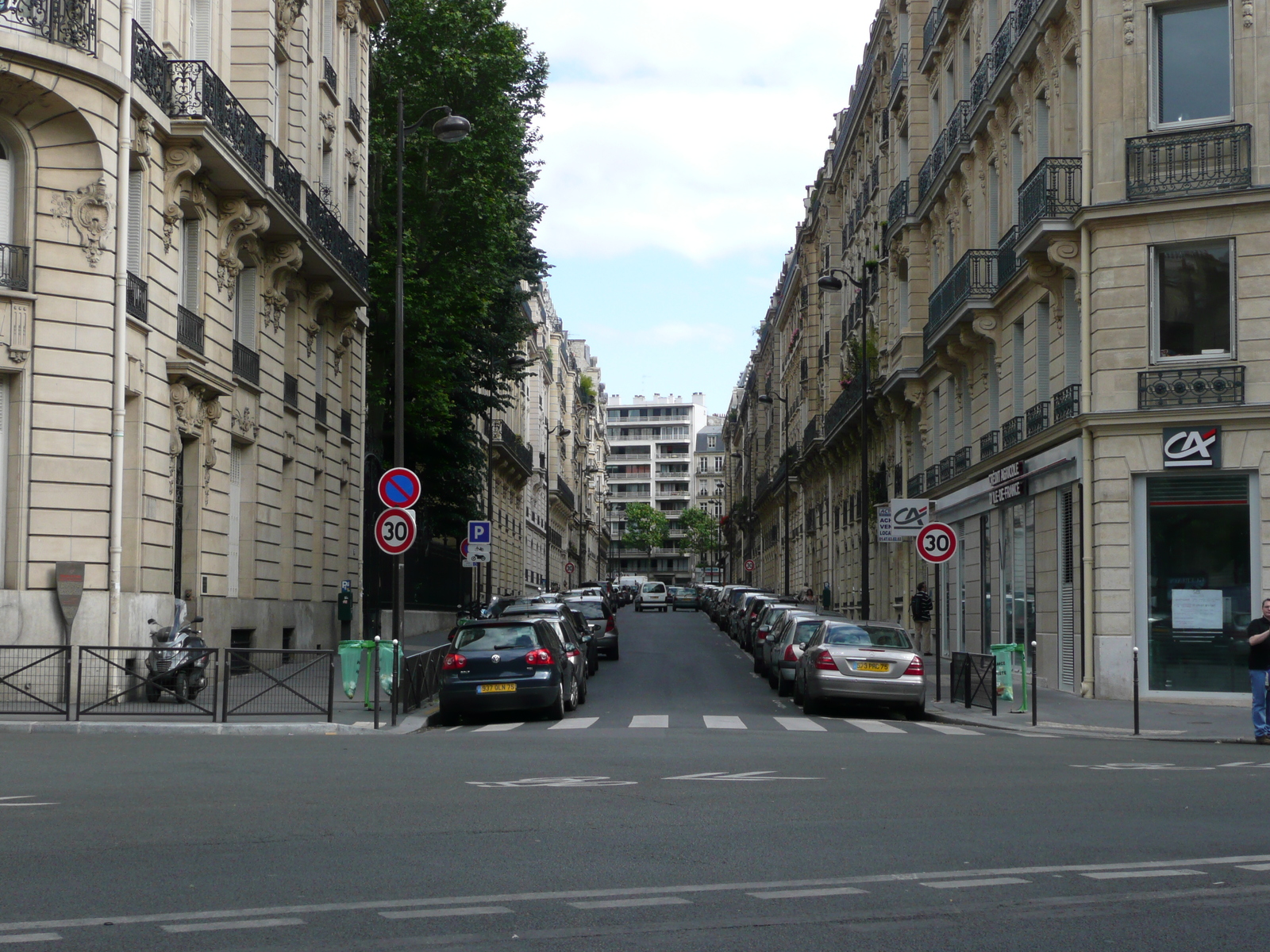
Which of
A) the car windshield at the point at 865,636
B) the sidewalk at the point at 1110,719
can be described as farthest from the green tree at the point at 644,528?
the car windshield at the point at 865,636

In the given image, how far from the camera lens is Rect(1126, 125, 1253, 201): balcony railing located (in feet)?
76.8

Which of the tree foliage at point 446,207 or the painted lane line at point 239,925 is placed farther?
the tree foliage at point 446,207

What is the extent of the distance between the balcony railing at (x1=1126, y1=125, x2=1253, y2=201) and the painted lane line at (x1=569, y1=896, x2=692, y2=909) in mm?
19557

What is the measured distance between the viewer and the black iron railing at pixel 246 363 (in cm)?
2742

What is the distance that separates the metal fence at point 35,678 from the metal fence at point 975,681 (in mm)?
12264

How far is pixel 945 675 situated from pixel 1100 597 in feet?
24.3

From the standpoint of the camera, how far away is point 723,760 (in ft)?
46.1

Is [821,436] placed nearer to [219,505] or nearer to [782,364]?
[782,364]

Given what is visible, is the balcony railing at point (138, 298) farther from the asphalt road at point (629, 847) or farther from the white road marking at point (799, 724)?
the white road marking at point (799, 724)

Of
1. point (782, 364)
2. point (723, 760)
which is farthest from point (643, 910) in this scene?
point (782, 364)

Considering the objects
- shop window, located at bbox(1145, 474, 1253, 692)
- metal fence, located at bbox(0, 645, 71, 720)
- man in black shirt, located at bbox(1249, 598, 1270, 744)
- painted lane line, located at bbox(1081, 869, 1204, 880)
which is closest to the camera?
painted lane line, located at bbox(1081, 869, 1204, 880)

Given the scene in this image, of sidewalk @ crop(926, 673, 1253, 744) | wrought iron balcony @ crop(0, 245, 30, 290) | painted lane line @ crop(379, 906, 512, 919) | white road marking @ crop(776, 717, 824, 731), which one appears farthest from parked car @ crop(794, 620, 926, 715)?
painted lane line @ crop(379, 906, 512, 919)

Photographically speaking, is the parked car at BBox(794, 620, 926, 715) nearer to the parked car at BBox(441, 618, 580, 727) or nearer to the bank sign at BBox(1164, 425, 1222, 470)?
the parked car at BBox(441, 618, 580, 727)

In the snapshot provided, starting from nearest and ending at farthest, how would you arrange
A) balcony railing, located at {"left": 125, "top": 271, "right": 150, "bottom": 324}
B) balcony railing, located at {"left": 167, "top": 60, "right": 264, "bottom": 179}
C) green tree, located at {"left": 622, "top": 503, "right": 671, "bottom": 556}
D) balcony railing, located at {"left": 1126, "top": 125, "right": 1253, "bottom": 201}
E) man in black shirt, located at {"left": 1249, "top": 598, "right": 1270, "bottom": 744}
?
man in black shirt, located at {"left": 1249, "top": 598, "right": 1270, "bottom": 744}, balcony railing, located at {"left": 125, "top": 271, "right": 150, "bottom": 324}, balcony railing, located at {"left": 1126, "top": 125, "right": 1253, "bottom": 201}, balcony railing, located at {"left": 167, "top": 60, "right": 264, "bottom": 179}, green tree, located at {"left": 622, "top": 503, "right": 671, "bottom": 556}
